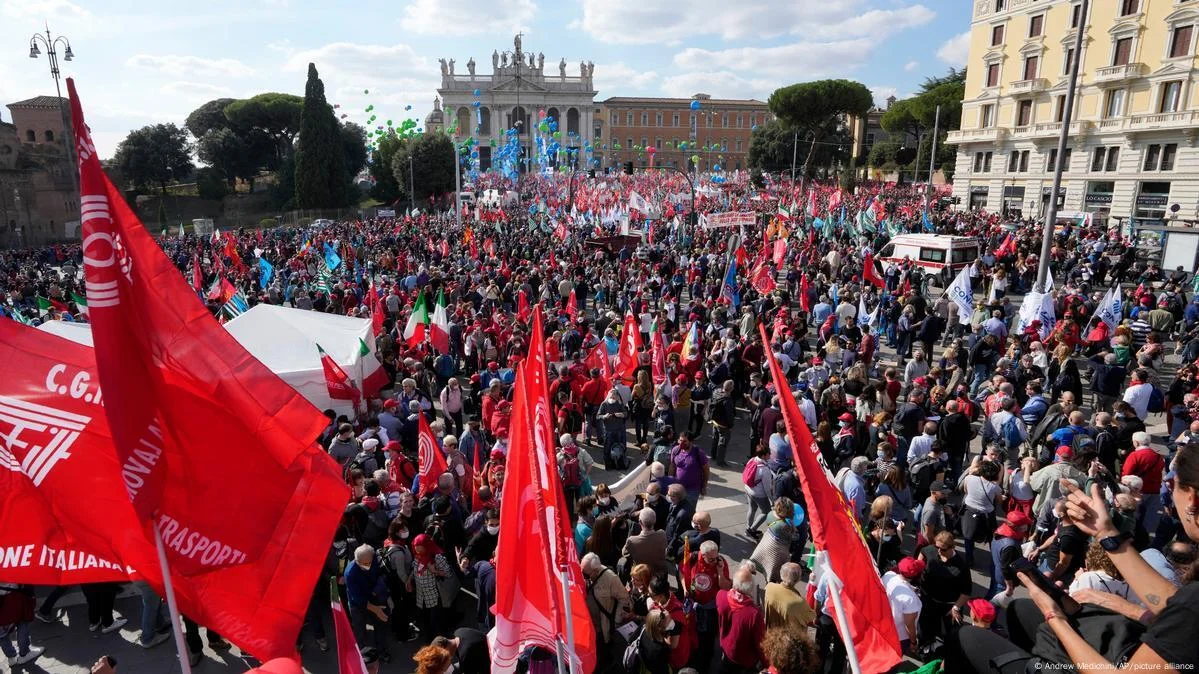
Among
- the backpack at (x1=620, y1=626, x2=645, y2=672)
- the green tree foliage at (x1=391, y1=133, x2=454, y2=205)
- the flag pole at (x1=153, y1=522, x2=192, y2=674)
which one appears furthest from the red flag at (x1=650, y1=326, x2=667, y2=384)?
the green tree foliage at (x1=391, y1=133, x2=454, y2=205)

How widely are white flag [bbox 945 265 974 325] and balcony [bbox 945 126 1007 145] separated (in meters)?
40.0

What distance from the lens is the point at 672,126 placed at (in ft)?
355

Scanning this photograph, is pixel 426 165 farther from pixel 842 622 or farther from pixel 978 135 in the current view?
pixel 842 622

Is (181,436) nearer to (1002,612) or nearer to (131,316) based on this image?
(131,316)

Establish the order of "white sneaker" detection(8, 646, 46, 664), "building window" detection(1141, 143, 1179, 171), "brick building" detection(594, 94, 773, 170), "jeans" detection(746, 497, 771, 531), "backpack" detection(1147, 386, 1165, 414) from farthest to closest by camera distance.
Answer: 1. "brick building" detection(594, 94, 773, 170)
2. "building window" detection(1141, 143, 1179, 171)
3. "backpack" detection(1147, 386, 1165, 414)
4. "jeans" detection(746, 497, 771, 531)
5. "white sneaker" detection(8, 646, 46, 664)

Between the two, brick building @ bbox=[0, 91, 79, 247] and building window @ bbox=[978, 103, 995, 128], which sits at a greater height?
building window @ bbox=[978, 103, 995, 128]

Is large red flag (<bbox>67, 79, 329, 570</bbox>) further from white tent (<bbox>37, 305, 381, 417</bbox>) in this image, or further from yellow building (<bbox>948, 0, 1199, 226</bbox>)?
yellow building (<bbox>948, 0, 1199, 226</bbox>)

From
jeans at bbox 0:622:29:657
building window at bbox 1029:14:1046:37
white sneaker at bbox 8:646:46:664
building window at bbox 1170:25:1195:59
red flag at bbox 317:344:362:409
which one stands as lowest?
white sneaker at bbox 8:646:46:664

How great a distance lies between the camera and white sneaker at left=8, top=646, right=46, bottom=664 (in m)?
5.60

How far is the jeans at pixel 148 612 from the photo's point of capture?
5.68 m

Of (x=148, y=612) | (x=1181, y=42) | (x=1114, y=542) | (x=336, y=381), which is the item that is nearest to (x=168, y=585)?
(x=1114, y=542)

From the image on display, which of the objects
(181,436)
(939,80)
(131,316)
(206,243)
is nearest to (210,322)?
(131,316)

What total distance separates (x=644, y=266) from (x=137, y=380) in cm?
1733

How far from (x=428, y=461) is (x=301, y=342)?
13.7ft
